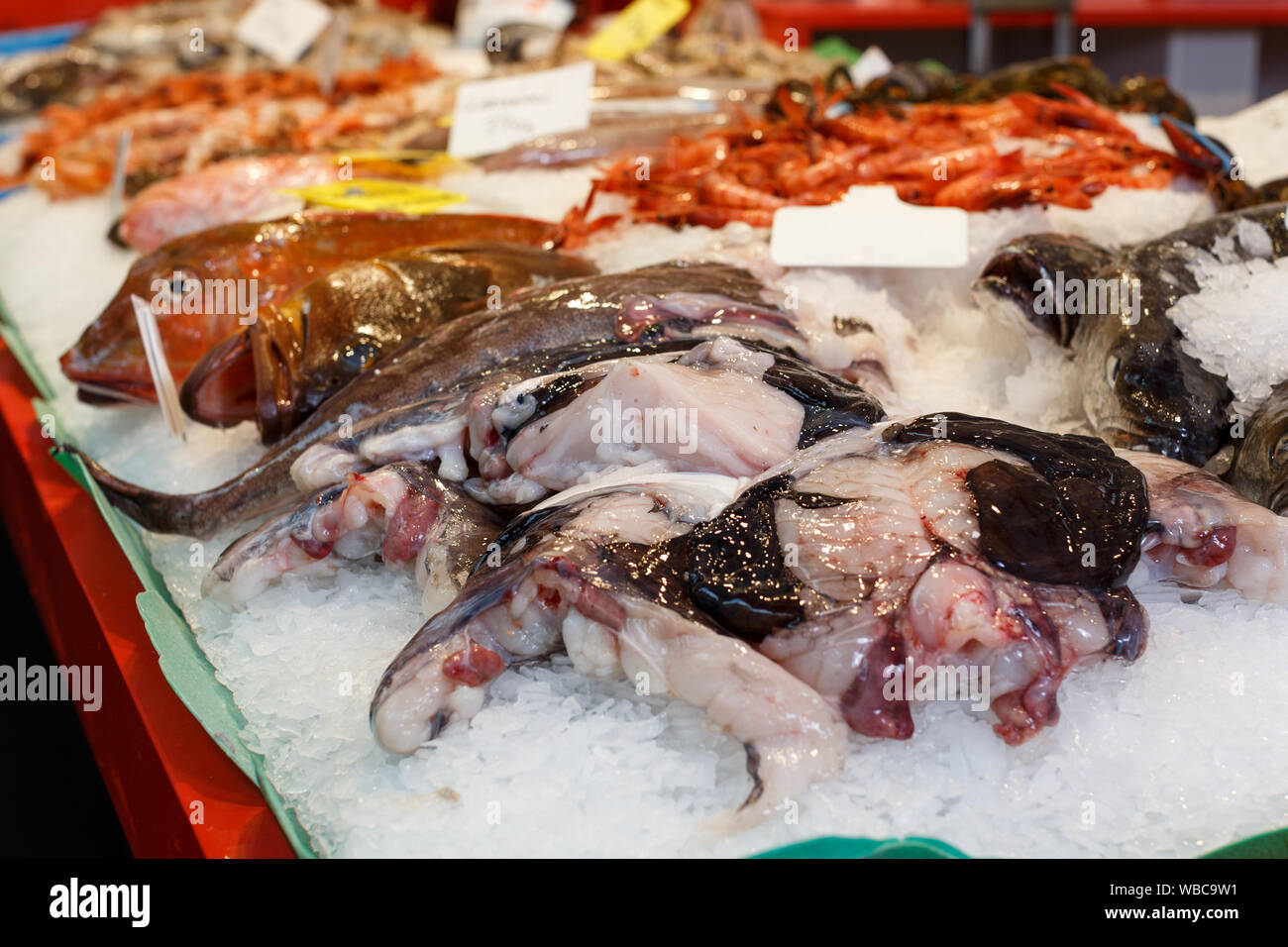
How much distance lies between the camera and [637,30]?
5211 mm

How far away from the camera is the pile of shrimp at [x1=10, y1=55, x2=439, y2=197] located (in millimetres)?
4711

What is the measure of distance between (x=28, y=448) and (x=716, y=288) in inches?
76.4

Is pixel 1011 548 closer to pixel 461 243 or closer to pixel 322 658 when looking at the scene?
pixel 322 658

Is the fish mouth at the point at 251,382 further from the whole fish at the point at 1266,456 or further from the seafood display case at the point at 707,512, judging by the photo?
the whole fish at the point at 1266,456

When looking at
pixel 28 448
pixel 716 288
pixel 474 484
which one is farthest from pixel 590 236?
pixel 28 448

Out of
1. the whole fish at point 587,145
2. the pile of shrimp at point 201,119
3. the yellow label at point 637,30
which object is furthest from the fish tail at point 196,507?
the yellow label at point 637,30

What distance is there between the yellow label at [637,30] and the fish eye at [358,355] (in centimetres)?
325

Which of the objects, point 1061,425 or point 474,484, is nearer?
point 474,484

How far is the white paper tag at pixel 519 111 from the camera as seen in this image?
390 cm

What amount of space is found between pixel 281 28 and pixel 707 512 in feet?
17.8

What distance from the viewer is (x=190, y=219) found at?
3719 mm

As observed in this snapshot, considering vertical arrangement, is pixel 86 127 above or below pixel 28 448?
above

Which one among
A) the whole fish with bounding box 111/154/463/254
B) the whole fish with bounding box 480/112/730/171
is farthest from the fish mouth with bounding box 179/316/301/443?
the whole fish with bounding box 480/112/730/171
